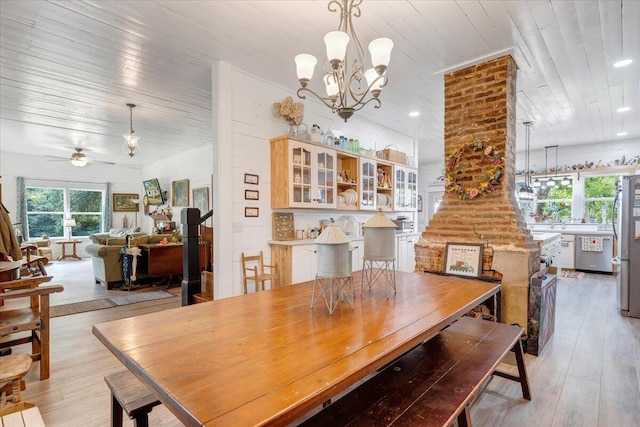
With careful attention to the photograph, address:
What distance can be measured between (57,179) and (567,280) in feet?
41.0

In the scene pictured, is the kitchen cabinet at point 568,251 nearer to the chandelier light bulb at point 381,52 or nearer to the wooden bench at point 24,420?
the chandelier light bulb at point 381,52

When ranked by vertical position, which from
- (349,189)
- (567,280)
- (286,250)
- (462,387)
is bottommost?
(567,280)

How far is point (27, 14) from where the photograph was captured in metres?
2.60

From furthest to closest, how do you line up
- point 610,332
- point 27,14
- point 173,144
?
point 173,144, point 610,332, point 27,14

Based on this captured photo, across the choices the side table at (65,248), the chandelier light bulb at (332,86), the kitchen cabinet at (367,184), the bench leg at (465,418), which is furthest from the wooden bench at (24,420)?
the side table at (65,248)

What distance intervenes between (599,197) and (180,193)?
384 inches

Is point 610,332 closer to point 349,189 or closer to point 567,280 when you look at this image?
point 567,280

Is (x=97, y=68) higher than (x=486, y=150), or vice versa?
(x=97, y=68)

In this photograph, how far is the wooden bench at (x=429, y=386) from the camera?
127 centimetres

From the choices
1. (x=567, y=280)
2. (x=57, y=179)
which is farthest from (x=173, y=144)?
(x=567, y=280)

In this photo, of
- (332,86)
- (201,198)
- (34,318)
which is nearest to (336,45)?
(332,86)

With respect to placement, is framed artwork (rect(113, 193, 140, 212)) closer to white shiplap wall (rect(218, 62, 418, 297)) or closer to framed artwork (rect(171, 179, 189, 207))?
framed artwork (rect(171, 179, 189, 207))

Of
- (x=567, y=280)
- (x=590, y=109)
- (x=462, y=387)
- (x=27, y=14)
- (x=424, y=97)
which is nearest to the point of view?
(x=462, y=387)

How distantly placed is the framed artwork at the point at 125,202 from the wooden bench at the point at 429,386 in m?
10.5
